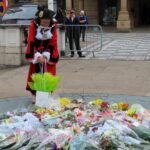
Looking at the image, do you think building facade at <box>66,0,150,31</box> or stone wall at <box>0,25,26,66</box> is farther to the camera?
building facade at <box>66,0,150,31</box>

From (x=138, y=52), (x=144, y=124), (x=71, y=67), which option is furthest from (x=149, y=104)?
(x=138, y=52)

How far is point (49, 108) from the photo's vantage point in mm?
6879

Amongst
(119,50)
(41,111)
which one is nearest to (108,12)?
(119,50)

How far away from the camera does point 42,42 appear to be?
8336mm

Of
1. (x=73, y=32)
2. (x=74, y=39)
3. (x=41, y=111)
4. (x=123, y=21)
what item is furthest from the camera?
(x=123, y=21)

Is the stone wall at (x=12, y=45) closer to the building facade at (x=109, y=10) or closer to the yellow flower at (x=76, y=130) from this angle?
the yellow flower at (x=76, y=130)

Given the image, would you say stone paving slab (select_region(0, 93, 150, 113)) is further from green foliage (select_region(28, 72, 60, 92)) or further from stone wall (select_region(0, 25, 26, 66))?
stone wall (select_region(0, 25, 26, 66))

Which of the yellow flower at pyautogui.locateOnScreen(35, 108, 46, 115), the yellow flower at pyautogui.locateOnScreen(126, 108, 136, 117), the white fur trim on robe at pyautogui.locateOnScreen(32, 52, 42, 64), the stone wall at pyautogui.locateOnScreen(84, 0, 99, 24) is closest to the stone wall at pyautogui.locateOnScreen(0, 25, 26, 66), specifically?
the white fur trim on robe at pyautogui.locateOnScreen(32, 52, 42, 64)

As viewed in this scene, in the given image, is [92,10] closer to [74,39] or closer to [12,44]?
[74,39]

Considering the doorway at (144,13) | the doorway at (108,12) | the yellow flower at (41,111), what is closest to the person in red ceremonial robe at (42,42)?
the yellow flower at (41,111)

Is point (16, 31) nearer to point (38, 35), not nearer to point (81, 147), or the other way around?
point (38, 35)

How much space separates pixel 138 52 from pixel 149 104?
334 inches

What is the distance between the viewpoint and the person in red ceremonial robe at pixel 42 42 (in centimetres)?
810

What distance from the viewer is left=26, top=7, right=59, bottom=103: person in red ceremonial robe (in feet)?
26.6
